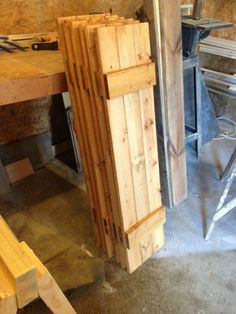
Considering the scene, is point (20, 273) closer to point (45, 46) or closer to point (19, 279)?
point (19, 279)

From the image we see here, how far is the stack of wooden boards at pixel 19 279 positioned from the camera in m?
0.80

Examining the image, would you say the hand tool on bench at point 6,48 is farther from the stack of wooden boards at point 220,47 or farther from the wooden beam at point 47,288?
the stack of wooden boards at point 220,47

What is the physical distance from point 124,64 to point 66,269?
1.10 metres

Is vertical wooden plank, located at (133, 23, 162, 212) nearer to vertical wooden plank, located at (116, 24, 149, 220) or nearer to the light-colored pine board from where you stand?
vertical wooden plank, located at (116, 24, 149, 220)

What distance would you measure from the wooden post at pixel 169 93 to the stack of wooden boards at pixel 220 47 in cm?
148

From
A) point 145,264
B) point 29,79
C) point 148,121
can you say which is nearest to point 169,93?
point 148,121

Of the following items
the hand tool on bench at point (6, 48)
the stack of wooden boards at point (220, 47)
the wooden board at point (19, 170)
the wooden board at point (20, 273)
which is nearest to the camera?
the wooden board at point (20, 273)

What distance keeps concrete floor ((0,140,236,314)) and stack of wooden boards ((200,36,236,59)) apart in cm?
125

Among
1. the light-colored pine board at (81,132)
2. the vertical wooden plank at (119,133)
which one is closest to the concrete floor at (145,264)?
the light-colored pine board at (81,132)

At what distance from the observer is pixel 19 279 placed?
789 mm

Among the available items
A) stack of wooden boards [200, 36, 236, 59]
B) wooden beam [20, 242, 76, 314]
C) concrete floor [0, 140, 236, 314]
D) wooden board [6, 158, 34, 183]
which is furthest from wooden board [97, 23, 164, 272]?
stack of wooden boards [200, 36, 236, 59]

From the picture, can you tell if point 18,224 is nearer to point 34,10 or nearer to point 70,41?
point 70,41

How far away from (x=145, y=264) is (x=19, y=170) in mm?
1362

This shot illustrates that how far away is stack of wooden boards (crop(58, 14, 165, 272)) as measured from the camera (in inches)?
40.1
